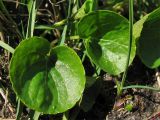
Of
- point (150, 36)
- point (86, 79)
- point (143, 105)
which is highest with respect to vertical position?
point (150, 36)

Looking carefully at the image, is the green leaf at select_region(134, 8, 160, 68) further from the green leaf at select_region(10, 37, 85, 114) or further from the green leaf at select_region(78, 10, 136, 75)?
the green leaf at select_region(10, 37, 85, 114)

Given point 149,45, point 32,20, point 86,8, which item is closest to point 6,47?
point 32,20

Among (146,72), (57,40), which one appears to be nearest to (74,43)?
(57,40)

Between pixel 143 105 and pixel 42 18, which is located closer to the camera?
pixel 143 105

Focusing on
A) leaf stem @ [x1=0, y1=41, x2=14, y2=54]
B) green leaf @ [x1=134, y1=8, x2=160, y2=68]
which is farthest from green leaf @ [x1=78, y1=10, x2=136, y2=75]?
leaf stem @ [x1=0, y1=41, x2=14, y2=54]

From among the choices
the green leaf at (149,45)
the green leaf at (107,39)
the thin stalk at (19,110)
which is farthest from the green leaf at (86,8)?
the thin stalk at (19,110)

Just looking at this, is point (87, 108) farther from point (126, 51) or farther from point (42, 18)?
point (42, 18)
